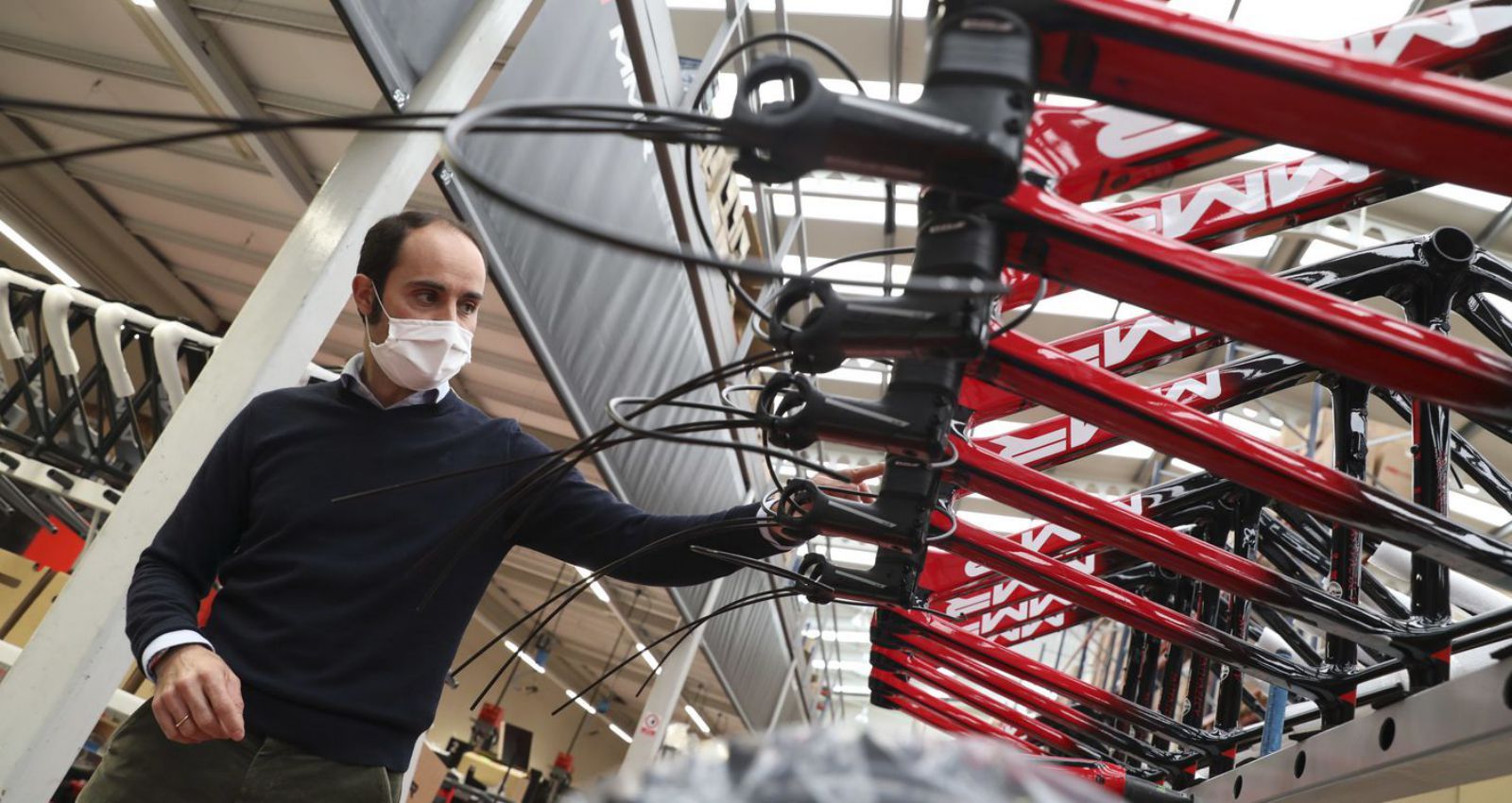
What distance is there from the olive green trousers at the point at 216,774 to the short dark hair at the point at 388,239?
64 cm

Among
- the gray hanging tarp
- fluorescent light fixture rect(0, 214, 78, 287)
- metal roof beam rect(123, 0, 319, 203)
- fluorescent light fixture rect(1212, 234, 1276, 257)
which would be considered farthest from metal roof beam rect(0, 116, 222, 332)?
fluorescent light fixture rect(1212, 234, 1276, 257)

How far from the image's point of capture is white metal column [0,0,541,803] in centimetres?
168

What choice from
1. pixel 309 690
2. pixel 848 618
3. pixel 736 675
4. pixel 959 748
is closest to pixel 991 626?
pixel 309 690

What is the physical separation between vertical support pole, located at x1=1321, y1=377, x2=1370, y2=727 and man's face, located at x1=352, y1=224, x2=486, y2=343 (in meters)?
1.57

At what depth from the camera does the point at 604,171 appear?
3281 mm

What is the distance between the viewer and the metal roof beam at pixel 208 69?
4902 millimetres

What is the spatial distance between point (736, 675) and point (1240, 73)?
741 centimetres

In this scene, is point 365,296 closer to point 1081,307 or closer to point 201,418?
point 201,418

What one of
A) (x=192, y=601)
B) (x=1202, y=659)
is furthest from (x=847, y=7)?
(x=192, y=601)

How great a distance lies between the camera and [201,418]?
74.9 inches

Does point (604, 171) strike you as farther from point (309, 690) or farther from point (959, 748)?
point (959, 748)

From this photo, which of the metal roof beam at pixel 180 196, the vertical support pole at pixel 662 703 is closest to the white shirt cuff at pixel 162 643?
the vertical support pole at pixel 662 703

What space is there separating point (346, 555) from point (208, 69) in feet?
15.9

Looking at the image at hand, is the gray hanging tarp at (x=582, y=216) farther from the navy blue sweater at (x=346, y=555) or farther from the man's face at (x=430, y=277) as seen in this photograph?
the navy blue sweater at (x=346, y=555)
